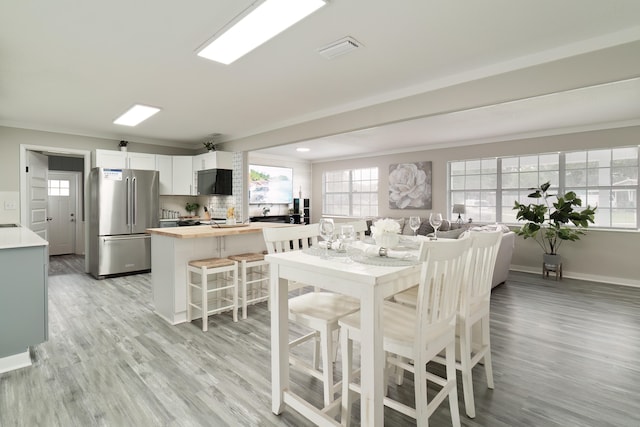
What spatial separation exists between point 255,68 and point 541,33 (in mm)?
2277

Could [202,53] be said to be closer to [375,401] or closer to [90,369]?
[90,369]

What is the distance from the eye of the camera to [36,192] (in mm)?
5289

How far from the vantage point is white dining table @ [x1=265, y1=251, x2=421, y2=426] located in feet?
4.66

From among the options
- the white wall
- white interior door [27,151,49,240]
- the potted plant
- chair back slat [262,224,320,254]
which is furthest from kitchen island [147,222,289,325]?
the white wall

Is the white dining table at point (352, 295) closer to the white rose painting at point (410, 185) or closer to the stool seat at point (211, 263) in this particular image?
the stool seat at point (211, 263)

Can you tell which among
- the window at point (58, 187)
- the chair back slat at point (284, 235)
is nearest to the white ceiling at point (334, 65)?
the chair back slat at point (284, 235)

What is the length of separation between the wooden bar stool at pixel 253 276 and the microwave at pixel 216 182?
2451mm

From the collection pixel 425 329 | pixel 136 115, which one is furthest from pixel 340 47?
pixel 136 115

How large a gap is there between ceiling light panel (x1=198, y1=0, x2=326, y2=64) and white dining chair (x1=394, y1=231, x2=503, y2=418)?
5.73 feet

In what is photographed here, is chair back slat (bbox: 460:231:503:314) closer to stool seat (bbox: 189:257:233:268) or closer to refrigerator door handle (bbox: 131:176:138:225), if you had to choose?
stool seat (bbox: 189:257:233:268)

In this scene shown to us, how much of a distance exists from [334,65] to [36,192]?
17.7 feet

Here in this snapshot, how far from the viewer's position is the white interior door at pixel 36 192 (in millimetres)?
5086

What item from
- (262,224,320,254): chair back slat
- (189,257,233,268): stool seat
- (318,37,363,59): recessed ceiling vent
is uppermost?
(318,37,363,59): recessed ceiling vent

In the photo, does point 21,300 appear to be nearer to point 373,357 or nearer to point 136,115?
point 373,357
